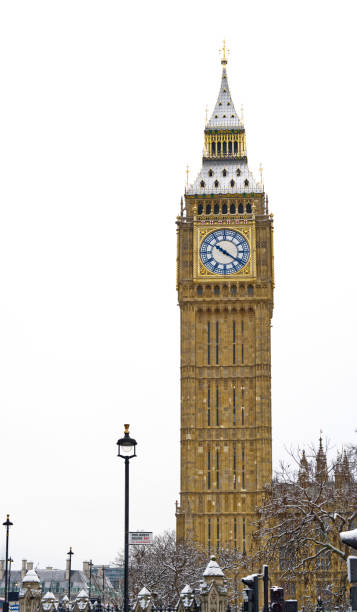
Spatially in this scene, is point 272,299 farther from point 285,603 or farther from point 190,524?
point 285,603

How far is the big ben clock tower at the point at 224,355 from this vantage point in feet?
274

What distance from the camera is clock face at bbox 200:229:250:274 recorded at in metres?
87.7

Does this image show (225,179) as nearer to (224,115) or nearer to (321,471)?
(224,115)

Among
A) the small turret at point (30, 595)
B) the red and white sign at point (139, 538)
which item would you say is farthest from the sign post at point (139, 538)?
the small turret at point (30, 595)

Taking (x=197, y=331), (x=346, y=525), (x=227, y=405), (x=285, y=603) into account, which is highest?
(x=197, y=331)

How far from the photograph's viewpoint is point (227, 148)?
9406cm

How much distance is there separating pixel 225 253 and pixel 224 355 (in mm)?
8164

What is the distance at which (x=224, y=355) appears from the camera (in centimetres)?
8650

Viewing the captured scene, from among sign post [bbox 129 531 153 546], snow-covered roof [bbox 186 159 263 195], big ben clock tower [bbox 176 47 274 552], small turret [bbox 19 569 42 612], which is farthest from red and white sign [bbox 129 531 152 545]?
snow-covered roof [bbox 186 159 263 195]

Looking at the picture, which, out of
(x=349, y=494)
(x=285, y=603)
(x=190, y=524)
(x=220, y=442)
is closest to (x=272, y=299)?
(x=220, y=442)

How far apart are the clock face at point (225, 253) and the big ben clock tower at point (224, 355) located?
0.08 metres

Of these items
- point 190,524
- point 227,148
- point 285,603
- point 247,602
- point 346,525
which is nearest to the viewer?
point 247,602

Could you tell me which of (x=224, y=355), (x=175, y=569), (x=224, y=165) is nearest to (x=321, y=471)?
(x=175, y=569)

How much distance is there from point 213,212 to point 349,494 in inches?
1814
